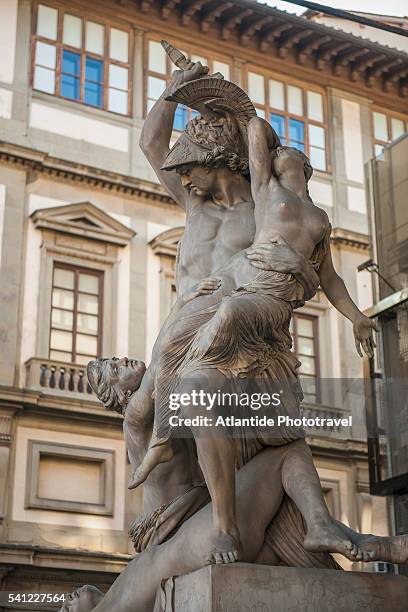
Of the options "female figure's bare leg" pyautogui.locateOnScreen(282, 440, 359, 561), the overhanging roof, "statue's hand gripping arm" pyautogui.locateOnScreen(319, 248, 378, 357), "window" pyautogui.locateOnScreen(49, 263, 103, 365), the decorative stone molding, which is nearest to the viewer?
"female figure's bare leg" pyautogui.locateOnScreen(282, 440, 359, 561)

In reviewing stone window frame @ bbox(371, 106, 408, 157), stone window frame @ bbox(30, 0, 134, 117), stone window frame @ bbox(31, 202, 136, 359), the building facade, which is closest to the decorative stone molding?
the building facade

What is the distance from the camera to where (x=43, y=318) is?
18.8m

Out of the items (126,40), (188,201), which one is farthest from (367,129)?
(188,201)

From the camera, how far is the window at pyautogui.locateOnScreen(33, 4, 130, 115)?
20641 millimetres

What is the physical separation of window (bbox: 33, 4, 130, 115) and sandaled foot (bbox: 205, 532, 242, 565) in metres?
18.0

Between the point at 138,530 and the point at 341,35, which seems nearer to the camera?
the point at 138,530

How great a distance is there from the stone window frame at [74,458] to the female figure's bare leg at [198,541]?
1415 cm

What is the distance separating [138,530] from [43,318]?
15143mm

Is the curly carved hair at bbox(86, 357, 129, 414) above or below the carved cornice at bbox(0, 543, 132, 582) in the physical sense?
below

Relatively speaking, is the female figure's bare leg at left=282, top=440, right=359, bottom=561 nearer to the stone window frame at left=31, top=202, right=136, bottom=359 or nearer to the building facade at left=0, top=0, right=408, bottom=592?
the building facade at left=0, top=0, right=408, bottom=592

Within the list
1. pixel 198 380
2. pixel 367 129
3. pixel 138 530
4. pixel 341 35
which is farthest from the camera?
pixel 367 129

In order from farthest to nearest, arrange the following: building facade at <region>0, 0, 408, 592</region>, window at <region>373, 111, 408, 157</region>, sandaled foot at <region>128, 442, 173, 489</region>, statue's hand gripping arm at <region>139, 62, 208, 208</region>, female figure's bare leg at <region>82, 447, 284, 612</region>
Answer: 1. window at <region>373, 111, 408, 157</region>
2. building facade at <region>0, 0, 408, 592</region>
3. statue's hand gripping arm at <region>139, 62, 208, 208</region>
4. sandaled foot at <region>128, 442, 173, 489</region>
5. female figure's bare leg at <region>82, 447, 284, 612</region>

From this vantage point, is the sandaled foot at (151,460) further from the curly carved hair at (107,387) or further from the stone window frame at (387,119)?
the stone window frame at (387,119)

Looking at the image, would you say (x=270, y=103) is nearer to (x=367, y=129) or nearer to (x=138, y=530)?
(x=367, y=129)
